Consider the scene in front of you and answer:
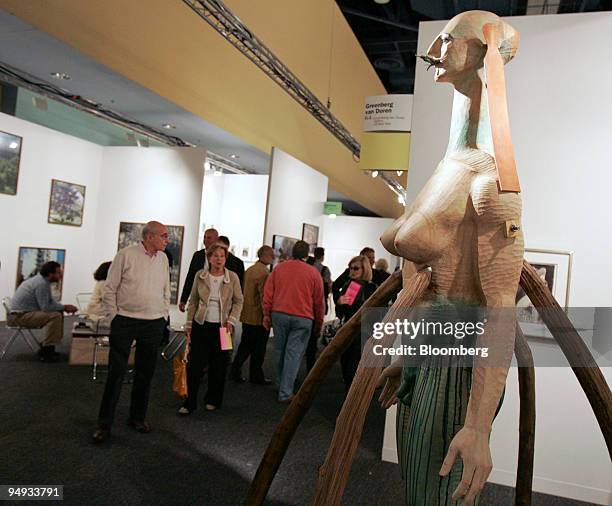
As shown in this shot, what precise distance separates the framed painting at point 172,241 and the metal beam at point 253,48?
9.39 ft

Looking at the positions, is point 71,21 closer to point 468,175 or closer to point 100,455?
point 100,455

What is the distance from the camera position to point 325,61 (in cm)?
1068

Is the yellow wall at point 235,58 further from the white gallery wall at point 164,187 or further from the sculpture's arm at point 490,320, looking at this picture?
the sculpture's arm at point 490,320

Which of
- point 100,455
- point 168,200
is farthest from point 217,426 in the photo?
point 168,200

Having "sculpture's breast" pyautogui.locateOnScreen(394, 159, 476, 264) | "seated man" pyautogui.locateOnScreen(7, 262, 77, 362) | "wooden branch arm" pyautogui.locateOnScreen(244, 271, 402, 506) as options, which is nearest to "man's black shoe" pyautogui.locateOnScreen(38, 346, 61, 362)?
"seated man" pyautogui.locateOnScreen(7, 262, 77, 362)

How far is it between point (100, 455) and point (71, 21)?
424 centimetres

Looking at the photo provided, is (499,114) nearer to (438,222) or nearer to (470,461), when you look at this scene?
(438,222)

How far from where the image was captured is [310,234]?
34.8ft

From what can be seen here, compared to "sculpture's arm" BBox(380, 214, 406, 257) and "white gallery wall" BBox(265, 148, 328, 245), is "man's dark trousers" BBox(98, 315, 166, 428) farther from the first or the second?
"white gallery wall" BBox(265, 148, 328, 245)

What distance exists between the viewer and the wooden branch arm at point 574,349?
1.17 metres

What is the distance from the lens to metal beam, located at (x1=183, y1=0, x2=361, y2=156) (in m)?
5.78

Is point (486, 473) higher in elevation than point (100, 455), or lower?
higher

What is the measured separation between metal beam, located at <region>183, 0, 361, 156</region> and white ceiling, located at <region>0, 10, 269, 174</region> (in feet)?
3.93

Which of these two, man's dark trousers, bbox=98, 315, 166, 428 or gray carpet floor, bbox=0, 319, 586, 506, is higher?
man's dark trousers, bbox=98, 315, 166, 428
